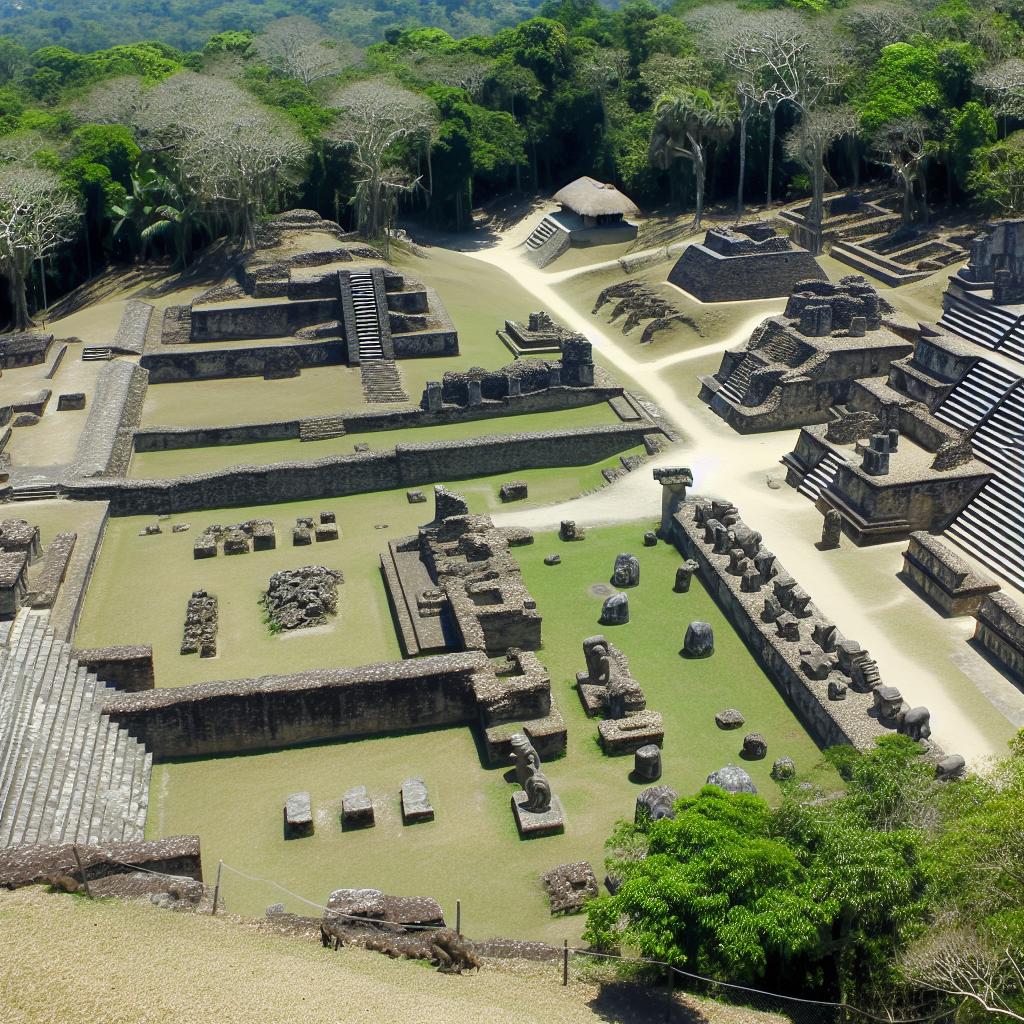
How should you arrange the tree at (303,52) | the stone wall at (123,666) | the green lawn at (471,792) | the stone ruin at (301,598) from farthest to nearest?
the tree at (303,52) → the stone ruin at (301,598) → the stone wall at (123,666) → the green lawn at (471,792)

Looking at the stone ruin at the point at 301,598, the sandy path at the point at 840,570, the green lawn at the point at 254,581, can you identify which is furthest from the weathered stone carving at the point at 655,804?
the stone ruin at the point at 301,598

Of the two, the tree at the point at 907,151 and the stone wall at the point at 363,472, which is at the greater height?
the tree at the point at 907,151

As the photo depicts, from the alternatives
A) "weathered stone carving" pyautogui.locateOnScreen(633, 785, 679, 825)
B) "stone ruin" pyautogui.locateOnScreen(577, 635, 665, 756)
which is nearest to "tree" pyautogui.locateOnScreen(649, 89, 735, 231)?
"stone ruin" pyautogui.locateOnScreen(577, 635, 665, 756)

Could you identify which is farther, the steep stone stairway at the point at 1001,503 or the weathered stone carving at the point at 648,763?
the steep stone stairway at the point at 1001,503

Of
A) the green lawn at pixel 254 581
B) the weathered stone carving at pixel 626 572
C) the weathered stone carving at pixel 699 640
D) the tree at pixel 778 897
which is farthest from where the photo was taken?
the weathered stone carving at pixel 626 572

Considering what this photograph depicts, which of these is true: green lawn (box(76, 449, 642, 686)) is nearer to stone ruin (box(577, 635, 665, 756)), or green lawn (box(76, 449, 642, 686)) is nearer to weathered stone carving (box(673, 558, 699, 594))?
stone ruin (box(577, 635, 665, 756))

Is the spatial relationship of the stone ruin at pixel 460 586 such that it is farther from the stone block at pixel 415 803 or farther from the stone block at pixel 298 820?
the stone block at pixel 298 820

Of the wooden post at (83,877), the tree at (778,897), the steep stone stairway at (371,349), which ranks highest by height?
the tree at (778,897)
